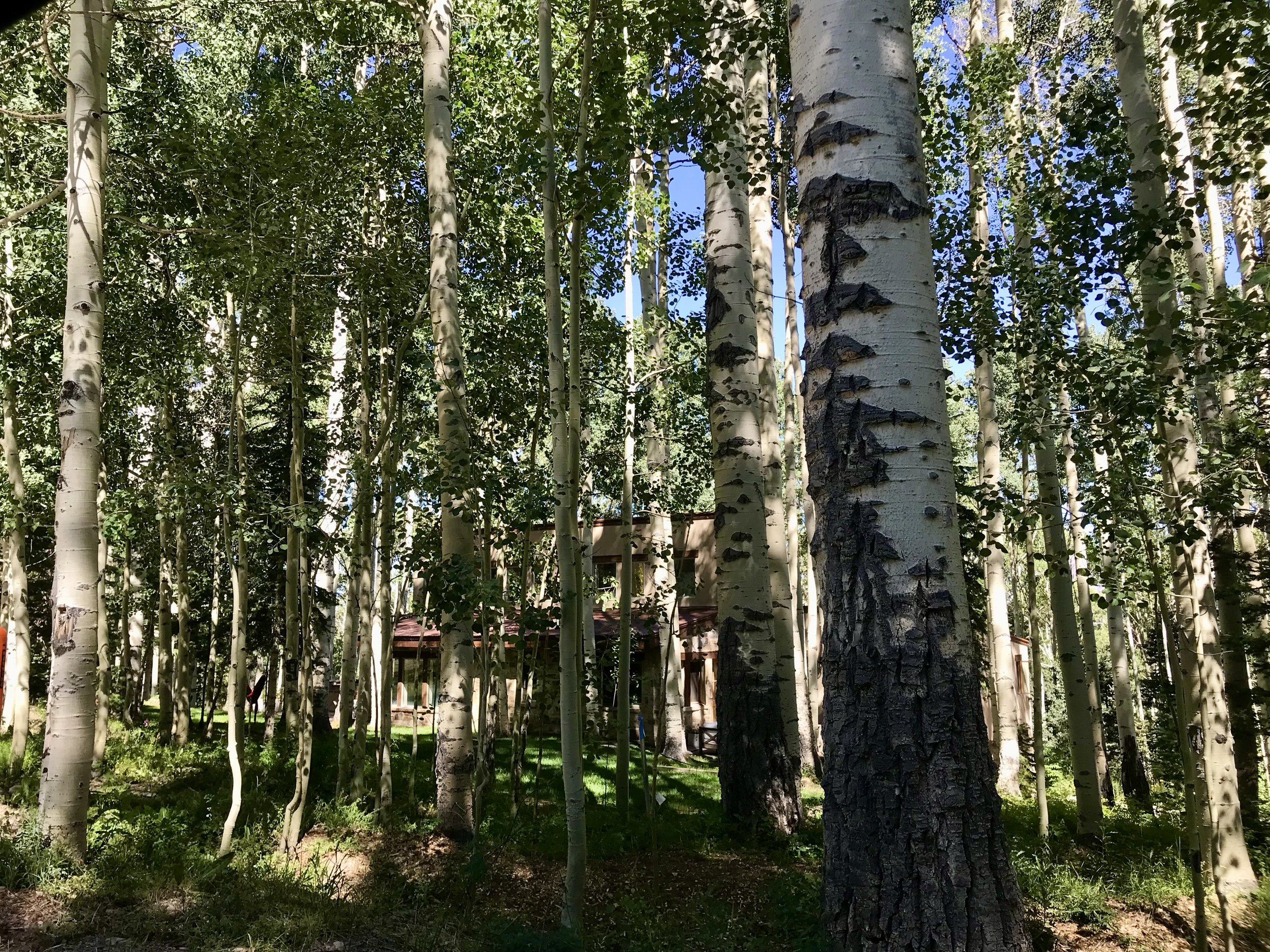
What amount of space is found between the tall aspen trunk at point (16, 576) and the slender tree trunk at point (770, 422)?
8.57m

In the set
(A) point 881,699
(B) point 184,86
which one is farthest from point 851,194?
(B) point 184,86

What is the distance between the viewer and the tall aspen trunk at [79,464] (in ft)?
19.1

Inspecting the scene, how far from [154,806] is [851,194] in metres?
8.90

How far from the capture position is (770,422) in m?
9.96

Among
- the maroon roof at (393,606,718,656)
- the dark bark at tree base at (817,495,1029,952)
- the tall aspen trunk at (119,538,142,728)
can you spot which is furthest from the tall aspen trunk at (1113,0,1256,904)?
the maroon roof at (393,606,718,656)

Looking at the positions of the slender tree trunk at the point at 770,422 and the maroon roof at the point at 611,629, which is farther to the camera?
the maroon roof at the point at 611,629

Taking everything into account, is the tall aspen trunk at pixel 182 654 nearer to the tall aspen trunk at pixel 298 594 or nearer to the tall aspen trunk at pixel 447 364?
the tall aspen trunk at pixel 298 594

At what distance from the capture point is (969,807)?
8.59 ft

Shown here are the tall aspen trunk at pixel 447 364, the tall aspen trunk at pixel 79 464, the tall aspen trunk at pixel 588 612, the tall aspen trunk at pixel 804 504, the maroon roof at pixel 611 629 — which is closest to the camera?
the tall aspen trunk at pixel 79 464

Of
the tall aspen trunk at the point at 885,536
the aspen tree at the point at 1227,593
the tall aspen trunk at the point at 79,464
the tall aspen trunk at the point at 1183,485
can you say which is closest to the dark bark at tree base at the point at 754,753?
the tall aspen trunk at the point at 1183,485

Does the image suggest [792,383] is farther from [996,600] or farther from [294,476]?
[294,476]

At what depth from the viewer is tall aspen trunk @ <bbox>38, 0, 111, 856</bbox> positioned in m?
5.83

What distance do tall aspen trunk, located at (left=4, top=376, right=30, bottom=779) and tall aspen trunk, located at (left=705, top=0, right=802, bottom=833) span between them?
8.12 meters

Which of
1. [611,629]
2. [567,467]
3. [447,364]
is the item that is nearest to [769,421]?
[447,364]
